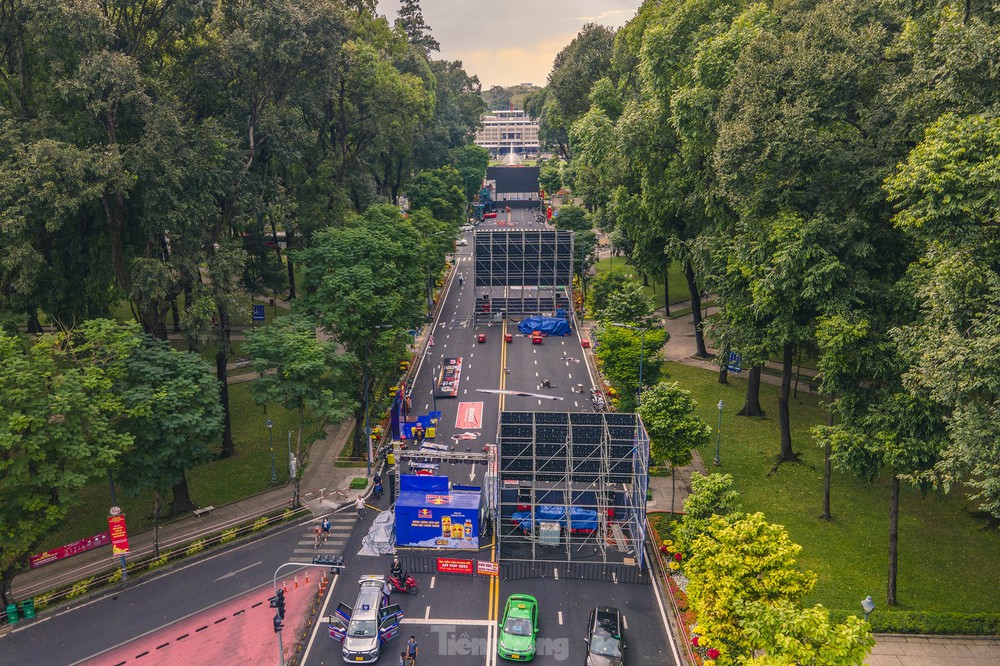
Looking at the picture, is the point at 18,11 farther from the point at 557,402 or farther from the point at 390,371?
the point at 557,402

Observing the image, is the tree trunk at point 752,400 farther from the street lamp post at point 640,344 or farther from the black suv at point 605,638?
the black suv at point 605,638

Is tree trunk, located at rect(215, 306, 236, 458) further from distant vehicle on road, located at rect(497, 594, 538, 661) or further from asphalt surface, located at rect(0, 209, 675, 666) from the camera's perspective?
distant vehicle on road, located at rect(497, 594, 538, 661)

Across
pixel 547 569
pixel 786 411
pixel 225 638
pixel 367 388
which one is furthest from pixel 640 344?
pixel 225 638

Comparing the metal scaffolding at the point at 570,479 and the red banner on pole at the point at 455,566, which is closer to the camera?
the red banner on pole at the point at 455,566

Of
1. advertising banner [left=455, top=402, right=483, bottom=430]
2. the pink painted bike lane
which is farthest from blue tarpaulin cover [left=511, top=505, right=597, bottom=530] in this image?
advertising banner [left=455, top=402, right=483, bottom=430]

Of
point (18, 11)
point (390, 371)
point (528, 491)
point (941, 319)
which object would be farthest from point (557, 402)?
point (18, 11)

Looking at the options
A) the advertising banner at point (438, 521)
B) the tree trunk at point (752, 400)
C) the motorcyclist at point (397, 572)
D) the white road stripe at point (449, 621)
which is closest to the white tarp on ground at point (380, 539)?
the advertising banner at point (438, 521)
